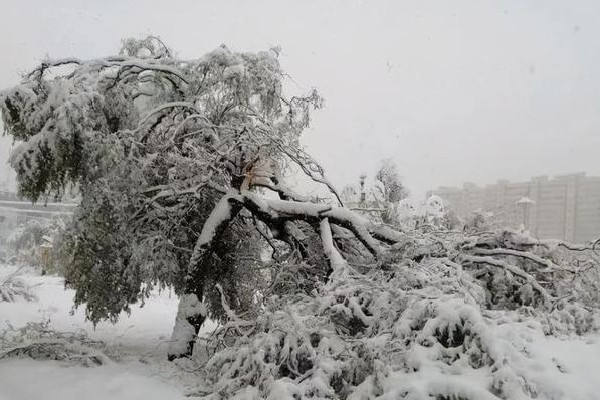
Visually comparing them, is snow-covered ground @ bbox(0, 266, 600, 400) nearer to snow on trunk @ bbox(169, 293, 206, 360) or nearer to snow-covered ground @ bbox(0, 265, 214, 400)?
snow-covered ground @ bbox(0, 265, 214, 400)

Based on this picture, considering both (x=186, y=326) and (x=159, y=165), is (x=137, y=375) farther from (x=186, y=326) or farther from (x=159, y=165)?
(x=159, y=165)

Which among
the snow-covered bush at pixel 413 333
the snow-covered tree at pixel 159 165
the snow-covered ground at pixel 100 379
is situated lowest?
the snow-covered ground at pixel 100 379

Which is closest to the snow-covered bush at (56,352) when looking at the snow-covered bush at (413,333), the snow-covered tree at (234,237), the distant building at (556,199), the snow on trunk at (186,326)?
the snow on trunk at (186,326)

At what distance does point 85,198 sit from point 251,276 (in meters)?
3.37

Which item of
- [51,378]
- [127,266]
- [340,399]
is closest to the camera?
[340,399]

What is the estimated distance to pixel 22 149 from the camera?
23.2 ft

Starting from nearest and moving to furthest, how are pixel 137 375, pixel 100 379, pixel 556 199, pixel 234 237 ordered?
pixel 100 379, pixel 137 375, pixel 234 237, pixel 556 199

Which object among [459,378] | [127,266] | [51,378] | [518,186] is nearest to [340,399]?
[459,378]

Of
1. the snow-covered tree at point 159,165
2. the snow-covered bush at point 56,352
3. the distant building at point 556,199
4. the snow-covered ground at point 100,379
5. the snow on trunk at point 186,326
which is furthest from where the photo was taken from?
the distant building at point 556,199

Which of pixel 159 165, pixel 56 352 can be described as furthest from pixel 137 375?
pixel 159 165

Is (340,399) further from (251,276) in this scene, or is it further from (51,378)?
(251,276)

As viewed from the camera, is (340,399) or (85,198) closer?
(340,399)

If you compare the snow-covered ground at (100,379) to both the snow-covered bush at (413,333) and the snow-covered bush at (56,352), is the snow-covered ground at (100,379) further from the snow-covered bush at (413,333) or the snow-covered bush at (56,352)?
the snow-covered bush at (413,333)

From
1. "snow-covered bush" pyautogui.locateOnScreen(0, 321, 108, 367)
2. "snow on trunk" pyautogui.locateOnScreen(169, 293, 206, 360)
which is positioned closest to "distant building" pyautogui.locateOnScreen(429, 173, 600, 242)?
"snow on trunk" pyautogui.locateOnScreen(169, 293, 206, 360)
